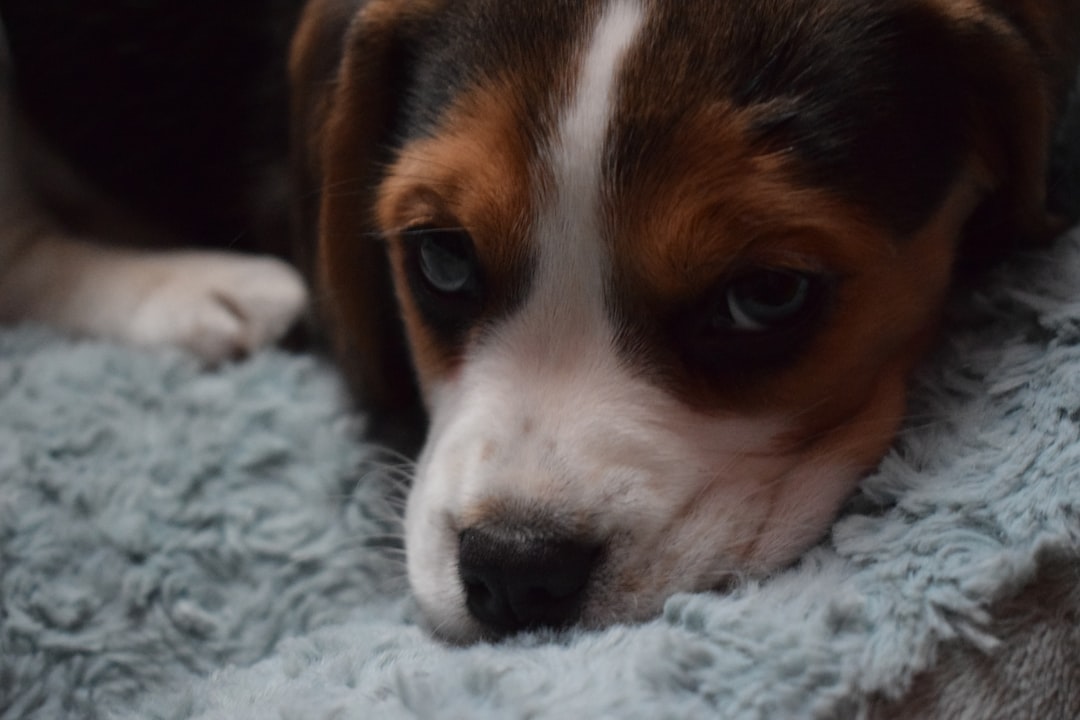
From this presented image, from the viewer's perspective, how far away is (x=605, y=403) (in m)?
1.64

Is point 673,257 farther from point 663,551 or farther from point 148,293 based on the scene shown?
point 148,293

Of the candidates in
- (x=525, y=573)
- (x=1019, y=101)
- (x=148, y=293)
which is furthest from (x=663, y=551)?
(x=148, y=293)

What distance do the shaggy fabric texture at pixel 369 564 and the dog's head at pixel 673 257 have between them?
0.09 meters

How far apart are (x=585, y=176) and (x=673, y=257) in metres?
0.15

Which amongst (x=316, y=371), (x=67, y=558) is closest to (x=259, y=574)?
(x=67, y=558)

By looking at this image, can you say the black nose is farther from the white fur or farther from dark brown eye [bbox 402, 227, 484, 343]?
the white fur

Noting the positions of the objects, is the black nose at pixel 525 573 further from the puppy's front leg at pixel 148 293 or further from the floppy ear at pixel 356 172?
the puppy's front leg at pixel 148 293

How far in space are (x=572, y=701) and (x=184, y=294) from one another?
1325mm

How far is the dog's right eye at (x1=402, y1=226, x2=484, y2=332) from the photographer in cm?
175

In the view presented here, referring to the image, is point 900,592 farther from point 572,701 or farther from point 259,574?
point 259,574

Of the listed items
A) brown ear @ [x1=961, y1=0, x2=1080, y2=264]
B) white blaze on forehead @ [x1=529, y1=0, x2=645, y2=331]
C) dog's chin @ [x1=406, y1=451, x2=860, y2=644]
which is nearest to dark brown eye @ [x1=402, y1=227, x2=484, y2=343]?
white blaze on forehead @ [x1=529, y1=0, x2=645, y2=331]

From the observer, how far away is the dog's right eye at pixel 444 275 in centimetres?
175

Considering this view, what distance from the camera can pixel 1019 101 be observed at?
5.69 feet

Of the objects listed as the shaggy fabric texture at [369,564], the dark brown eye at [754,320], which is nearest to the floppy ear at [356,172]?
the shaggy fabric texture at [369,564]
